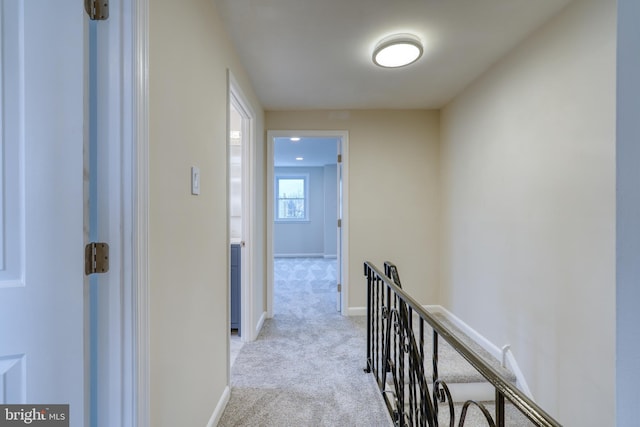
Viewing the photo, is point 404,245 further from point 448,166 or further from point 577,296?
point 577,296

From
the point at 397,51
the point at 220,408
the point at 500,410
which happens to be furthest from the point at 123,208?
the point at 397,51

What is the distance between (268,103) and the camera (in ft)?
9.96

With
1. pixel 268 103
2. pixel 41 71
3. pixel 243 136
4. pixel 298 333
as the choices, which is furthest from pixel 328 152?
pixel 41 71

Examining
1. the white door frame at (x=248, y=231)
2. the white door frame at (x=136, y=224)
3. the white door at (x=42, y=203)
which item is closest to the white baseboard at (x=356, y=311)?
the white door frame at (x=248, y=231)

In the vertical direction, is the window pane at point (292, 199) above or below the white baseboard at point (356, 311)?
above

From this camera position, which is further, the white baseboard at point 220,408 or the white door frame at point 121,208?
the white baseboard at point 220,408

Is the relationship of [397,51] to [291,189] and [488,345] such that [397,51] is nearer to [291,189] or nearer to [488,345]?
[488,345]

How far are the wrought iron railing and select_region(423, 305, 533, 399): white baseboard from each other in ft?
1.59

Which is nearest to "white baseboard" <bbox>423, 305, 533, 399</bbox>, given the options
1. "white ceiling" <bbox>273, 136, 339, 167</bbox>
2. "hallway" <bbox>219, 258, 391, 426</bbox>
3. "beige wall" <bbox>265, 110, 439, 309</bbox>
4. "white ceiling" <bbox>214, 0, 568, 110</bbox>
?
"beige wall" <bbox>265, 110, 439, 309</bbox>

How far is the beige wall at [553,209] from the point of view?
1415 millimetres

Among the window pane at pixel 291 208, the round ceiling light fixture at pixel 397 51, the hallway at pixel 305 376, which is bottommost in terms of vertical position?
the hallway at pixel 305 376

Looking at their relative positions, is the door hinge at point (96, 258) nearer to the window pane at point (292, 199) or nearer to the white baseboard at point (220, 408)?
the white baseboard at point (220, 408)

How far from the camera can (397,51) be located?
6.49 feet

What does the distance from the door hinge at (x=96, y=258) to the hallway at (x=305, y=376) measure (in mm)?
1293
